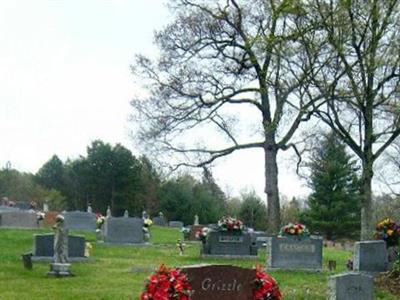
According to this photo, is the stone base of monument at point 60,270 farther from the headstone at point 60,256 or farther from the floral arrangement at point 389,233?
the floral arrangement at point 389,233

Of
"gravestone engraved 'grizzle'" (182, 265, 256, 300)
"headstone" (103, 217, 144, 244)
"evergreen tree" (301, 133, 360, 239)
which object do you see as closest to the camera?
"gravestone engraved 'grizzle'" (182, 265, 256, 300)

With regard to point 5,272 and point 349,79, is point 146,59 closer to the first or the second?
point 349,79

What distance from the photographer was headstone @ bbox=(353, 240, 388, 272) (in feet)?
59.4

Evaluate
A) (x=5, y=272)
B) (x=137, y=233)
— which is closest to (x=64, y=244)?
(x=5, y=272)

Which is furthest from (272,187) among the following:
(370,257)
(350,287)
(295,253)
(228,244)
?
(350,287)

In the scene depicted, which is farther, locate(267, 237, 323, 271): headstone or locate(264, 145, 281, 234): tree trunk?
locate(264, 145, 281, 234): tree trunk

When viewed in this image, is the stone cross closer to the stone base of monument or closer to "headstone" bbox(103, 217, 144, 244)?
the stone base of monument

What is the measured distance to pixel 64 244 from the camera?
16719mm

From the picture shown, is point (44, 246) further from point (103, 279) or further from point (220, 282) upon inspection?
point (220, 282)

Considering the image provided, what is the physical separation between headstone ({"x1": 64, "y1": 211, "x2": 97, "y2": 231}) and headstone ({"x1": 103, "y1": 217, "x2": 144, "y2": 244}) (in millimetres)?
8943

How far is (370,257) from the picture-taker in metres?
18.1

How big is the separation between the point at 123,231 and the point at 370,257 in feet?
42.0

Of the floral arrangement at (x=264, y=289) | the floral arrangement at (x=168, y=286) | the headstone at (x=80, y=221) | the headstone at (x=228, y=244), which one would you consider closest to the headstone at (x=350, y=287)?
the floral arrangement at (x=264, y=289)

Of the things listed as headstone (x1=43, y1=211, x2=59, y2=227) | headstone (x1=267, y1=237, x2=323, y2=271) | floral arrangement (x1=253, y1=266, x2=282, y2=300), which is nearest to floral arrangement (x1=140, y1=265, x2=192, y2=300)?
floral arrangement (x1=253, y1=266, x2=282, y2=300)
